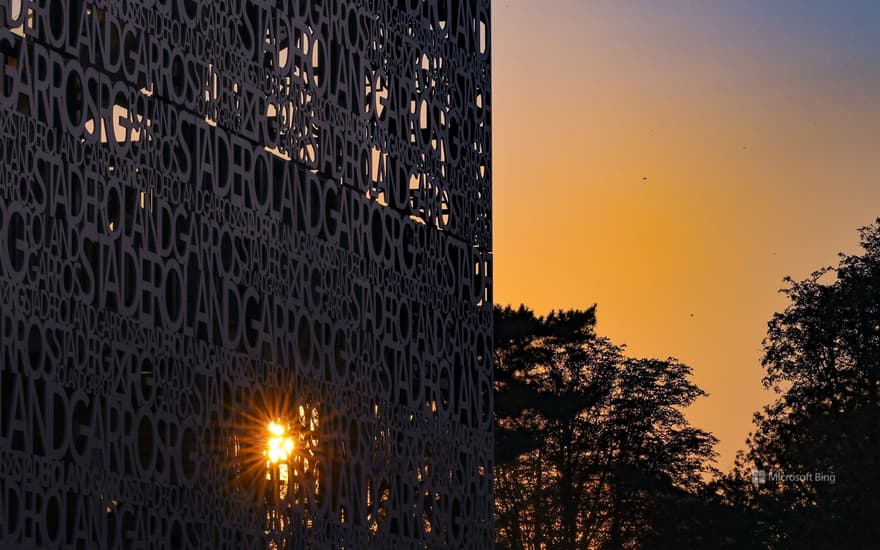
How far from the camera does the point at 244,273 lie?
23.4 meters

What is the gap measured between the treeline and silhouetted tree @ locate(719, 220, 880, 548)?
0.16 feet

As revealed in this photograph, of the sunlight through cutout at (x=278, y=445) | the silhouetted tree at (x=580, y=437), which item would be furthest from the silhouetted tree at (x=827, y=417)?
the sunlight through cutout at (x=278, y=445)

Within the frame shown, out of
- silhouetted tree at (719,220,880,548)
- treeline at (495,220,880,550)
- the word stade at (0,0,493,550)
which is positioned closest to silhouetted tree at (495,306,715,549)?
treeline at (495,220,880,550)

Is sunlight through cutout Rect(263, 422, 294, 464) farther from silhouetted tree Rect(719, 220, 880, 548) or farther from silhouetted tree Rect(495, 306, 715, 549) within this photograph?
silhouetted tree Rect(495, 306, 715, 549)

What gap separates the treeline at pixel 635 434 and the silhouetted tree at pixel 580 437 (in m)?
0.04

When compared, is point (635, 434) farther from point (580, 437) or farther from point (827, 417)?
point (827, 417)

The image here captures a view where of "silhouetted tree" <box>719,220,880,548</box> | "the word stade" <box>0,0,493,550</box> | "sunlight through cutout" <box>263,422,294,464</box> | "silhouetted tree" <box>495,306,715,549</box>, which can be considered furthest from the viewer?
"silhouetted tree" <box>495,306,715,549</box>

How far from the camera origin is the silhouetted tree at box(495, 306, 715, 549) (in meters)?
53.8

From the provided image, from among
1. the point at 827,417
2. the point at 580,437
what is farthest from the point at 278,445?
the point at 580,437

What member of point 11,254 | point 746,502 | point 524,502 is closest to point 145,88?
point 11,254

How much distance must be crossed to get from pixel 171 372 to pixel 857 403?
2497 cm

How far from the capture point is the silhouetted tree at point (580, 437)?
53812mm

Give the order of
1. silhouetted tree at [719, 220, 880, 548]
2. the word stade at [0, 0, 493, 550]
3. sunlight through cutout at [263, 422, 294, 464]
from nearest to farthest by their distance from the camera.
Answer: the word stade at [0, 0, 493, 550]
sunlight through cutout at [263, 422, 294, 464]
silhouetted tree at [719, 220, 880, 548]

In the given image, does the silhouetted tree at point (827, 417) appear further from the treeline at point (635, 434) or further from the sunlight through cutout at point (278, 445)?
the sunlight through cutout at point (278, 445)
